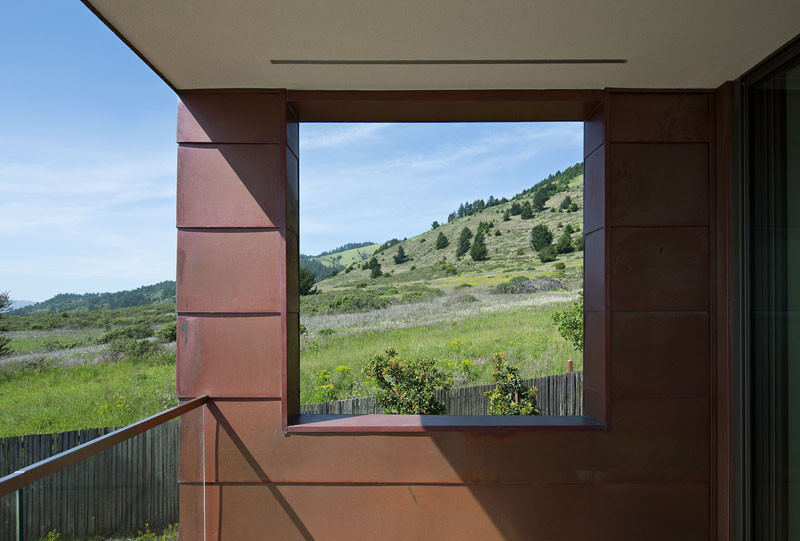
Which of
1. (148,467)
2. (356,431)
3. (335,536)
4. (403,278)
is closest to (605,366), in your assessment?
(356,431)

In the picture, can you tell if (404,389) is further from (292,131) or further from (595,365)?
(292,131)

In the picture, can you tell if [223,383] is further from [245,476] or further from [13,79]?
[13,79]

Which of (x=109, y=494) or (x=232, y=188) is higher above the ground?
(x=232, y=188)

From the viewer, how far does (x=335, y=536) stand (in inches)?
104

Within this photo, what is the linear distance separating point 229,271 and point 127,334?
33.9ft

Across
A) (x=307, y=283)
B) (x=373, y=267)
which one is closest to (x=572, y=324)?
(x=373, y=267)

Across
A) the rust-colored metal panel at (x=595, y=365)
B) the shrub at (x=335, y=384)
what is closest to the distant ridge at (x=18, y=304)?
the shrub at (x=335, y=384)

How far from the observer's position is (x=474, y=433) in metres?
2.66

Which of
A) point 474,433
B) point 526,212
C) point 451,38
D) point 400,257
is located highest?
point 526,212

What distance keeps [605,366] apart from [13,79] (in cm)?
1749

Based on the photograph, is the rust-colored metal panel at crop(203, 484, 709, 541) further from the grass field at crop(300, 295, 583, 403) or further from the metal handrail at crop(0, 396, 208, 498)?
the grass field at crop(300, 295, 583, 403)

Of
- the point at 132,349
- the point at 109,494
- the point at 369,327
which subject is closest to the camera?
the point at 109,494

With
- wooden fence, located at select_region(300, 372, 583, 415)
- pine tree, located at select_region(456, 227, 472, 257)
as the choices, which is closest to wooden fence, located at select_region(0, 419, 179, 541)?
wooden fence, located at select_region(300, 372, 583, 415)

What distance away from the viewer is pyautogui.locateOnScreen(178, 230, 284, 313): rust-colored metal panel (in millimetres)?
2693
